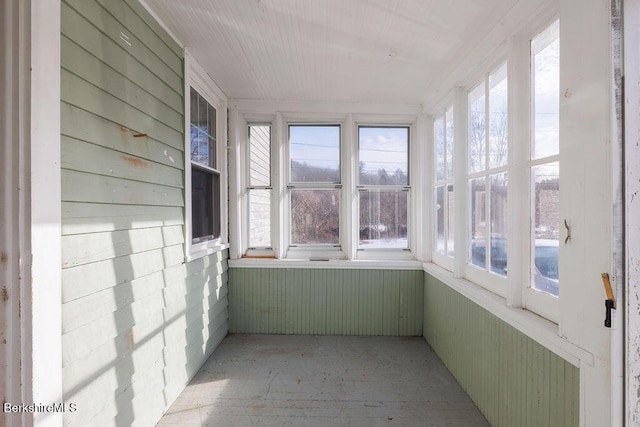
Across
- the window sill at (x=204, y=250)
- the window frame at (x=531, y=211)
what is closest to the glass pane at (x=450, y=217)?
the window frame at (x=531, y=211)

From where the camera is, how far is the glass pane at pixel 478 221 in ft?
7.00

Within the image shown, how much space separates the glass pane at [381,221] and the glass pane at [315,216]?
309 millimetres

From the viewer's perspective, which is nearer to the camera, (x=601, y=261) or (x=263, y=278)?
(x=601, y=261)

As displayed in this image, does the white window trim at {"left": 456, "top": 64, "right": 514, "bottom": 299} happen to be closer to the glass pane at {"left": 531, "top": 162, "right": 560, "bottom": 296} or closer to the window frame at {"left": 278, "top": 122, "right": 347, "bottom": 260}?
the glass pane at {"left": 531, "top": 162, "right": 560, "bottom": 296}

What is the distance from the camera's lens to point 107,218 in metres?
1.47

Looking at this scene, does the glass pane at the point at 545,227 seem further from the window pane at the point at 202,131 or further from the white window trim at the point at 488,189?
the window pane at the point at 202,131

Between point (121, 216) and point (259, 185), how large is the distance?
76.1 inches

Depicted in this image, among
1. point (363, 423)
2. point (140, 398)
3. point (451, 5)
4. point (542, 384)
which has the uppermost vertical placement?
point (451, 5)

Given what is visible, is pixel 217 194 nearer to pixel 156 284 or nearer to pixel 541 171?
pixel 156 284

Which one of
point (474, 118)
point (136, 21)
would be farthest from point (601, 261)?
point (136, 21)

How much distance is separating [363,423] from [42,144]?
7.36 feet

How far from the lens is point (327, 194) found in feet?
11.4

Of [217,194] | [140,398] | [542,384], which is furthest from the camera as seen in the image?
[217,194]

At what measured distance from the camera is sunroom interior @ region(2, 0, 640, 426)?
116 centimetres
